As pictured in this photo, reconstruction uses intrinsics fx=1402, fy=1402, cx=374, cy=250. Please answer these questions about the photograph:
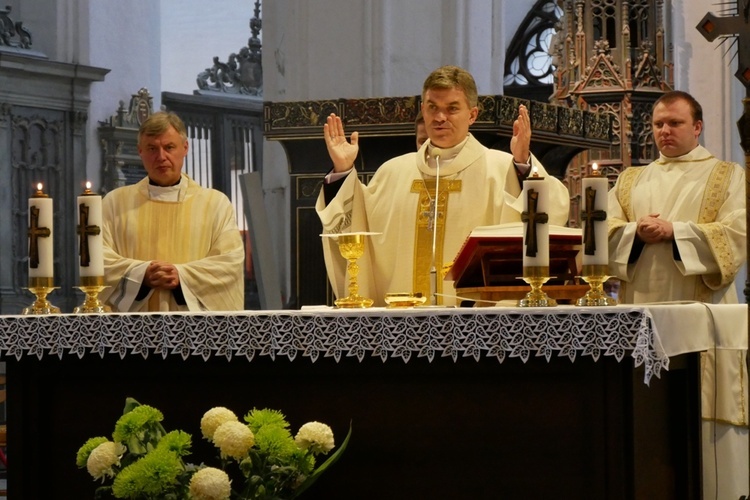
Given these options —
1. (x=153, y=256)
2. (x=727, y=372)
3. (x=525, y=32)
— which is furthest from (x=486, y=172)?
(x=525, y=32)

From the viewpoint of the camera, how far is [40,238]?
189 inches

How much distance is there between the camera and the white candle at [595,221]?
425cm

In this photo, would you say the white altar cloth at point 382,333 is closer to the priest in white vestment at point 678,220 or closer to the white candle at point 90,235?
the white candle at point 90,235

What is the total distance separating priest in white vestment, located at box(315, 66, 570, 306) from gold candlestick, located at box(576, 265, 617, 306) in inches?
42.7

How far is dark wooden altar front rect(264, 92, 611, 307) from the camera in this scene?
7.40 m

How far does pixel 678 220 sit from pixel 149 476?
11.6 feet

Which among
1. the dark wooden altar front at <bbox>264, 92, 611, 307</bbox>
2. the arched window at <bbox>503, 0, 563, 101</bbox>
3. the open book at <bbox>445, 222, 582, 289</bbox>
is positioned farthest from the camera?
the arched window at <bbox>503, 0, 563, 101</bbox>

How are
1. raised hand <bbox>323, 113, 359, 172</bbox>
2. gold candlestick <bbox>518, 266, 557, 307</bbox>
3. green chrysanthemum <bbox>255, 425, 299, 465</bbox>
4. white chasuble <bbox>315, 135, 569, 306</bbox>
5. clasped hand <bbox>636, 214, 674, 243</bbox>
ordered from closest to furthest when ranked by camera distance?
green chrysanthemum <bbox>255, 425, 299, 465</bbox>, gold candlestick <bbox>518, 266, 557, 307</bbox>, raised hand <bbox>323, 113, 359, 172</bbox>, white chasuble <bbox>315, 135, 569, 306</bbox>, clasped hand <bbox>636, 214, 674, 243</bbox>

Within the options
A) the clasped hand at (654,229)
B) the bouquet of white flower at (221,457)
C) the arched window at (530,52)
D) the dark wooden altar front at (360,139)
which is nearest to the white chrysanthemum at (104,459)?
the bouquet of white flower at (221,457)

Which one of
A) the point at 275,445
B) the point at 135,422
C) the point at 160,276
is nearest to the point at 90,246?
the point at 160,276

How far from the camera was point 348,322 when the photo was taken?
395cm

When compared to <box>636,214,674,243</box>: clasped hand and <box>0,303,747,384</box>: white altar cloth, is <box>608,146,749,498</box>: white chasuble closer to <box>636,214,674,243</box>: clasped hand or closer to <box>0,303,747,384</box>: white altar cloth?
<box>636,214,674,243</box>: clasped hand

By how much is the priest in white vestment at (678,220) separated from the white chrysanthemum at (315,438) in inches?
102

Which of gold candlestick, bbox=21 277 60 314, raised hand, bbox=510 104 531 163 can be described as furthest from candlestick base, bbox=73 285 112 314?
raised hand, bbox=510 104 531 163
